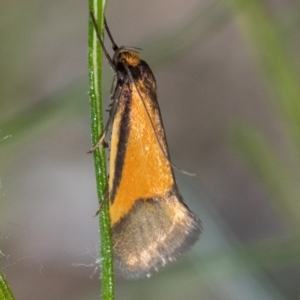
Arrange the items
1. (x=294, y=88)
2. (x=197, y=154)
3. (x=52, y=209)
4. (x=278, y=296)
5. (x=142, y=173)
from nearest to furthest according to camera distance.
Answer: (x=142, y=173) → (x=294, y=88) → (x=278, y=296) → (x=52, y=209) → (x=197, y=154)

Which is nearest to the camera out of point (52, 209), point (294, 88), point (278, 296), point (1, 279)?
point (1, 279)

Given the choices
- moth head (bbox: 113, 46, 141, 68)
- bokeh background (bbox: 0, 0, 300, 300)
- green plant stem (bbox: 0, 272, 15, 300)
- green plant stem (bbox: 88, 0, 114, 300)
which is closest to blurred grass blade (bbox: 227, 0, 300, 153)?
bokeh background (bbox: 0, 0, 300, 300)

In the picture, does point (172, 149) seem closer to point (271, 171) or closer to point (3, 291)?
point (271, 171)

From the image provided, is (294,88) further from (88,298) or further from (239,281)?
(88,298)

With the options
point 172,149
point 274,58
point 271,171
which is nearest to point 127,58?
point 274,58

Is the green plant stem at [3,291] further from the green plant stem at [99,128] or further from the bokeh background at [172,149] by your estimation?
the bokeh background at [172,149]

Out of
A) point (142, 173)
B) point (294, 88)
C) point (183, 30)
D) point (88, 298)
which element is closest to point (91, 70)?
point (142, 173)

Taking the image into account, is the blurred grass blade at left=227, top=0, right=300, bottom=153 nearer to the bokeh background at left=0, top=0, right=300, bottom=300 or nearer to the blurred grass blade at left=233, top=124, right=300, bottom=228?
the bokeh background at left=0, top=0, right=300, bottom=300
